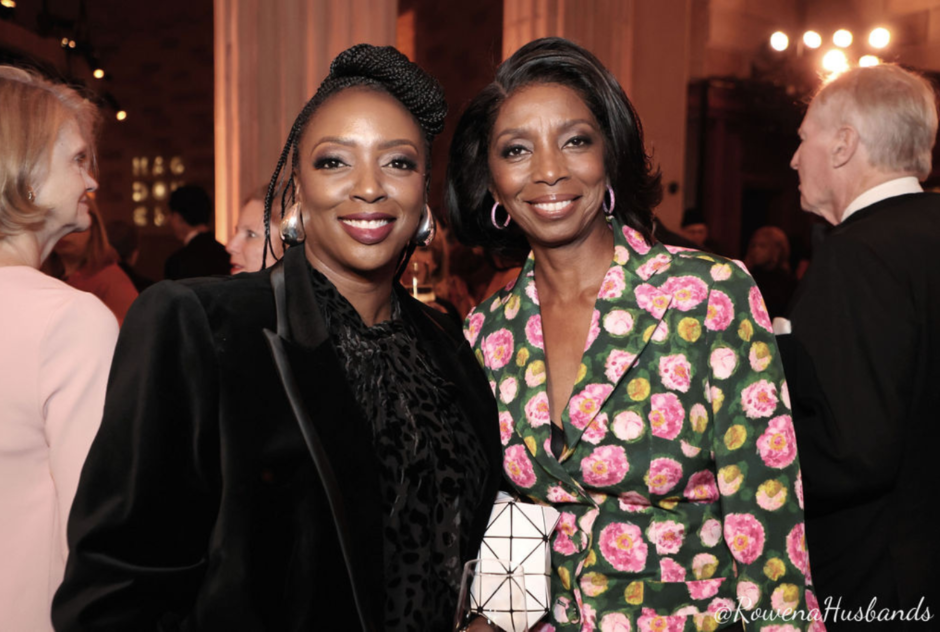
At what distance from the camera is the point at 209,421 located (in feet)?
4.61

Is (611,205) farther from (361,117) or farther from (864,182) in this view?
(864,182)

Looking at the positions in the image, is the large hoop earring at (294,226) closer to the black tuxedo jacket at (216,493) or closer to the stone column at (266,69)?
the black tuxedo jacket at (216,493)

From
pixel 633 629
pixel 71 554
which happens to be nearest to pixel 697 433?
pixel 633 629

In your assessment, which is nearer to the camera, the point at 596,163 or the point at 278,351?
the point at 278,351

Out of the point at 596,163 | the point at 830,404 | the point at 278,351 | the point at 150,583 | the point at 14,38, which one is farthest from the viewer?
the point at 14,38

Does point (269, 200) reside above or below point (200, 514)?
above

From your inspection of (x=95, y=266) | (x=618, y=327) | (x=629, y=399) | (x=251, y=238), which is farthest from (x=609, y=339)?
(x=95, y=266)

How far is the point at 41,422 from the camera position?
5.12ft

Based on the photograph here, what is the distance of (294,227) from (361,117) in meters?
0.28

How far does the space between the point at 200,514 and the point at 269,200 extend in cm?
71

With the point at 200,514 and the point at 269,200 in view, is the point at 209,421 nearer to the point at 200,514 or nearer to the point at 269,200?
the point at 200,514

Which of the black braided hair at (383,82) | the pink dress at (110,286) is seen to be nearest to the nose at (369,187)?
the black braided hair at (383,82)

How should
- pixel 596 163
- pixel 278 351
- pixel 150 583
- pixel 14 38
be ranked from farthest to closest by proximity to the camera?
pixel 14 38
pixel 596 163
pixel 278 351
pixel 150 583

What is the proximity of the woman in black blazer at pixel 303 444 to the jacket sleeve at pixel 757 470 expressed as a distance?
488mm
